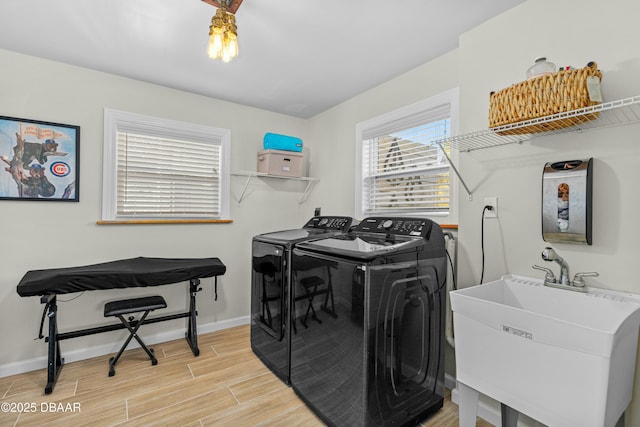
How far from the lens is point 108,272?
2164 mm

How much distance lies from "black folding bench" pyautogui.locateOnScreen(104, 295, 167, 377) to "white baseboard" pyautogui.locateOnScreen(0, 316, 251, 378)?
0.17 meters

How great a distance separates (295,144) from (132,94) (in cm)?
154

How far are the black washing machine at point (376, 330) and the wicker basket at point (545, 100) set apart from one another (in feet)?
2.38

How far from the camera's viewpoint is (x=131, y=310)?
2314 millimetres

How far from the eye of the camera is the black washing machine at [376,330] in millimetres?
1537

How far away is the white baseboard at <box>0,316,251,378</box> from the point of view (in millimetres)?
2238

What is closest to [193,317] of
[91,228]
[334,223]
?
[91,228]

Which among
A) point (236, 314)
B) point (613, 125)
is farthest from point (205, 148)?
point (613, 125)

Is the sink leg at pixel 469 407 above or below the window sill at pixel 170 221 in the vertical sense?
below

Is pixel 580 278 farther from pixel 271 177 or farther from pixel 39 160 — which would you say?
pixel 39 160

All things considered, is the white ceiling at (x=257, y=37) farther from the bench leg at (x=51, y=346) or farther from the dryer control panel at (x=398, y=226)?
the bench leg at (x=51, y=346)

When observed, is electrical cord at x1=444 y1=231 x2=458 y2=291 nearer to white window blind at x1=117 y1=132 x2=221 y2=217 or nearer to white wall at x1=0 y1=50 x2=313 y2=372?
white wall at x1=0 y1=50 x2=313 y2=372

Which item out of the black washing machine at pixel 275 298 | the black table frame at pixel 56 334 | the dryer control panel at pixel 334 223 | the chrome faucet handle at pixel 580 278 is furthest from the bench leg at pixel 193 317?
the chrome faucet handle at pixel 580 278

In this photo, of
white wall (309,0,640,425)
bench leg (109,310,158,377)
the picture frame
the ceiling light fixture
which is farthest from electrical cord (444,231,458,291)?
the picture frame
